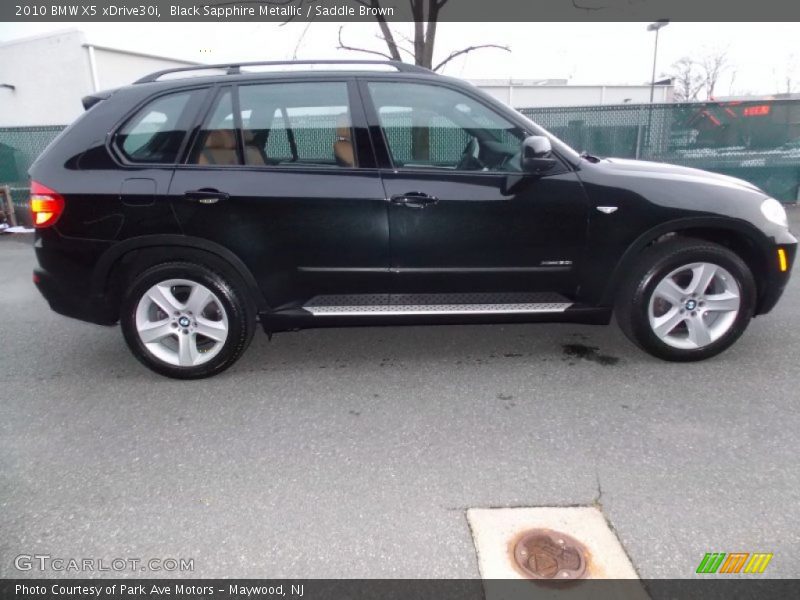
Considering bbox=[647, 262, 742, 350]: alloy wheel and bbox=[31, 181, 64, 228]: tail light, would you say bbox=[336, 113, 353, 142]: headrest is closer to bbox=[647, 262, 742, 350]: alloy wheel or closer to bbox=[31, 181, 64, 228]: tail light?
bbox=[31, 181, 64, 228]: tail light

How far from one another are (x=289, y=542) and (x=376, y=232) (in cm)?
190

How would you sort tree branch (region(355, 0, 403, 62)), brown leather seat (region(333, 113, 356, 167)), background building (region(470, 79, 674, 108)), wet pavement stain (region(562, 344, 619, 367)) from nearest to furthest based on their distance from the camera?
brown leather seat (region(333, 113, 356, 167))
wet pavement stain (region(562, 344, 619, 367))
tree branch (region(355, 0, 403, 62))
background building (region(470, 79, 674, 108))

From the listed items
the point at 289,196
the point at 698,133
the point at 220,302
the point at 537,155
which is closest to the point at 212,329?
the point at 220,302

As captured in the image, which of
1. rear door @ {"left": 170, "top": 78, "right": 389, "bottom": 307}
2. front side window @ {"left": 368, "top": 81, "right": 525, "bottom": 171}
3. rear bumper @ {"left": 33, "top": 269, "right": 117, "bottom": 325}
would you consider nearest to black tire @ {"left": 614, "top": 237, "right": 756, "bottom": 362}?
front side window @ {"left": 368, "top": 81, "right": 525, "bottom": 171}

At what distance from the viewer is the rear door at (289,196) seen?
3.41 metres

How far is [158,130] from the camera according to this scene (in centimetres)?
351

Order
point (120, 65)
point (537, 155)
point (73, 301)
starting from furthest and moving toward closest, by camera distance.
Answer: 1. point (120, 65)
2. point (73, 301)
3. point (537, 155)

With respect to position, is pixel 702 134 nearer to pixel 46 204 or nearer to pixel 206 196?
pixel 206 196

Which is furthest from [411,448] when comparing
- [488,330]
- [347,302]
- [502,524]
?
[488,330]

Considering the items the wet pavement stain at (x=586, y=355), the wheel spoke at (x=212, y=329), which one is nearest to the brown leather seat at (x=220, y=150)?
the wheel spoke at (x=212, y=329)

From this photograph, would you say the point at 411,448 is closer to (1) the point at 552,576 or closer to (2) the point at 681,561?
(1) the point at 552,576

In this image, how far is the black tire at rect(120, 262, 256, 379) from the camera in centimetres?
348

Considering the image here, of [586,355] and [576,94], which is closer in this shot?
[586,355]

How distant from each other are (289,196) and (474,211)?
114 cm
